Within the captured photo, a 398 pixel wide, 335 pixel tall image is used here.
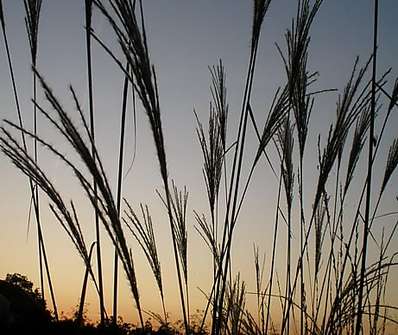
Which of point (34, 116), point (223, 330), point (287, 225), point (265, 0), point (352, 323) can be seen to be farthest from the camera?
point (287, 225)

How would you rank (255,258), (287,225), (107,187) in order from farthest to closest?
(255,258) → (287,225) → (107,187)

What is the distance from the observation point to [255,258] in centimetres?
353

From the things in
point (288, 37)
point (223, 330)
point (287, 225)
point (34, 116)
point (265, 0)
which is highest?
point (288, 37)

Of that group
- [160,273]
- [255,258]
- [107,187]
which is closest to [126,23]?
[107,187]

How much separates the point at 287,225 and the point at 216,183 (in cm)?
76

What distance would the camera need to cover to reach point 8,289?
9.18 meters

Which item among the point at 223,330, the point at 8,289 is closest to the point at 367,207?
the point at 223,330

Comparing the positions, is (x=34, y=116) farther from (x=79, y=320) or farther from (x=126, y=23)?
(x=126, y=23)

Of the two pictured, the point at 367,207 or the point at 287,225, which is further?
the point at 287,225

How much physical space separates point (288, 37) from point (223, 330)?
1.16m

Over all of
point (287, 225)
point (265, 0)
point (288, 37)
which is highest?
point (288, 37)

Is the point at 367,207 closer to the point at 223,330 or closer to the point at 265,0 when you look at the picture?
the point at 265,0

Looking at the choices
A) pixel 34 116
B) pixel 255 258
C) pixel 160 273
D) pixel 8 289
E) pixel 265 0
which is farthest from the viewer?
pixel 8 289

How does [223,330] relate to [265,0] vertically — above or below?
below
